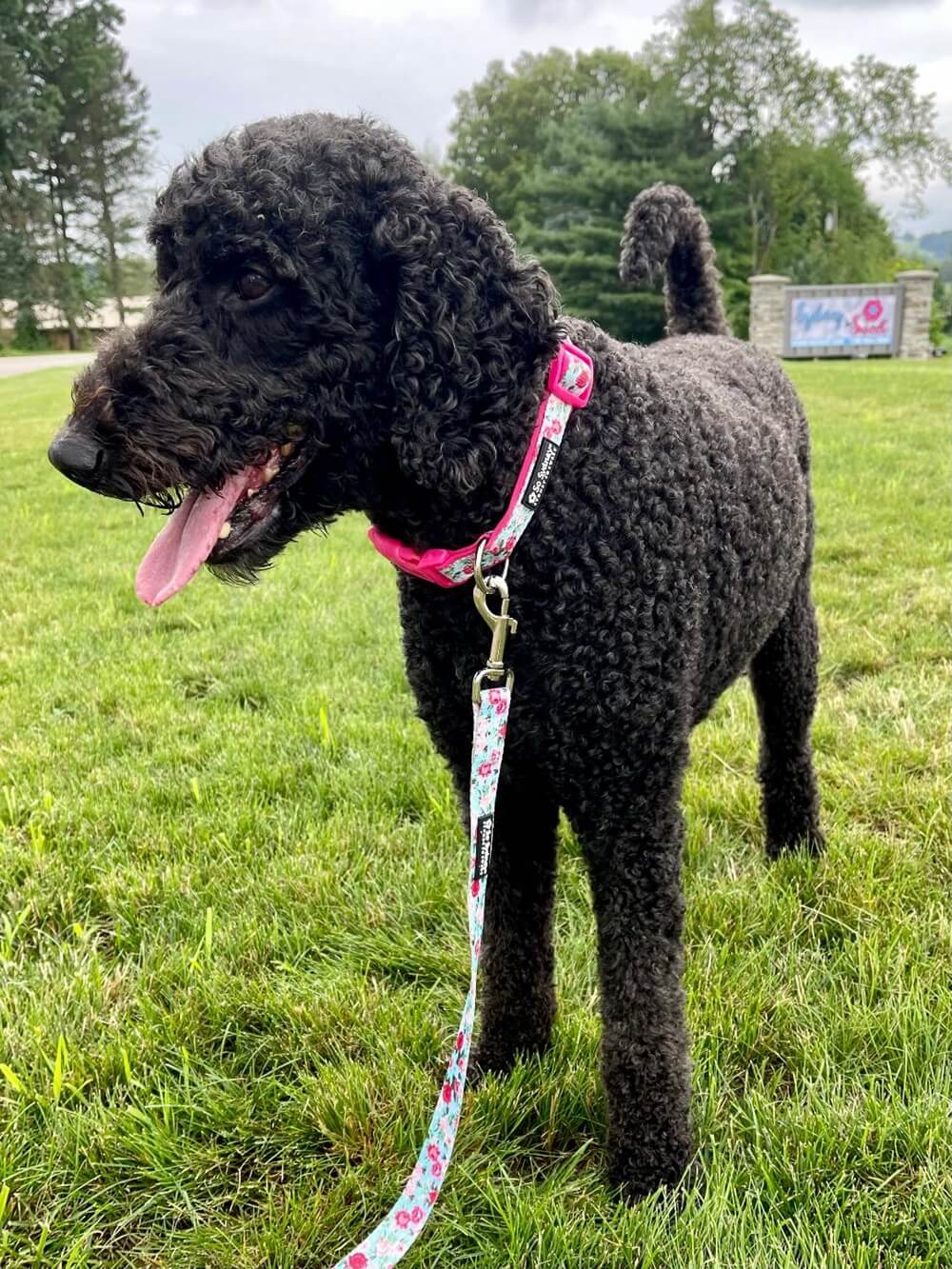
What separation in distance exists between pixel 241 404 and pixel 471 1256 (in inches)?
65.0

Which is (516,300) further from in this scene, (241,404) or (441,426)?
(241,404)

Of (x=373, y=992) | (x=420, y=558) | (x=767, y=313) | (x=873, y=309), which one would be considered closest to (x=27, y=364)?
(x=767, y=313)

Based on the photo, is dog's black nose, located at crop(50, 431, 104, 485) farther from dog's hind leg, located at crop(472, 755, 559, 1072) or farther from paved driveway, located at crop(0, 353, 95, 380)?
paved driveway, located at crop(0, 353, 95, 380)

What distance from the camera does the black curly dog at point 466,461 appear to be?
1.61 metres

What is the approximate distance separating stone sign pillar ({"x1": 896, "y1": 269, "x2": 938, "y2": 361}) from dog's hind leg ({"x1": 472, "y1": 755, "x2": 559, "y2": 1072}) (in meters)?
27.6

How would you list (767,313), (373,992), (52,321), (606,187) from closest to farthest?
(373,992), (767,313), (606,187), (52,321)

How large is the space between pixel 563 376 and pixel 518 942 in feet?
4.44

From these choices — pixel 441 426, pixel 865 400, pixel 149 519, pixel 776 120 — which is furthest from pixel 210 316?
pixel 776 120

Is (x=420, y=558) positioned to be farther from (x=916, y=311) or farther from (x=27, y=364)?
(x=27, y=364)

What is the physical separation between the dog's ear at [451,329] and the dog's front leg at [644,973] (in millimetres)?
776

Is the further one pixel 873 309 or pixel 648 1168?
pixel 873 309

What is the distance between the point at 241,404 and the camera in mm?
1604

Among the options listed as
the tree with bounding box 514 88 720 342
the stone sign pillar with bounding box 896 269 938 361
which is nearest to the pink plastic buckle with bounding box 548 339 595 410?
the stone sign pillar with bounding box 896 269 938 361

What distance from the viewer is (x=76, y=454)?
61.4 inches
